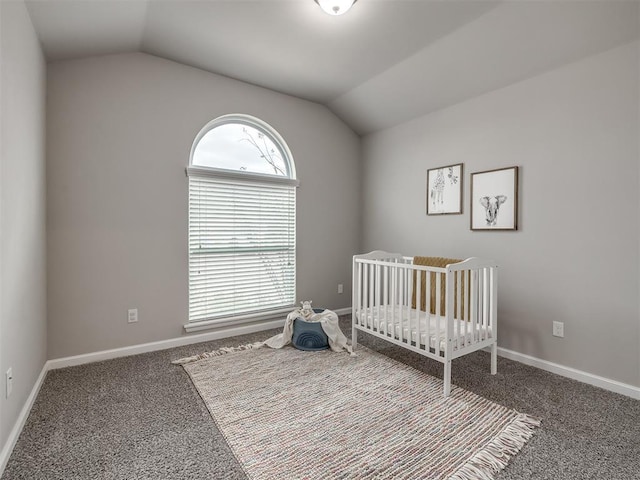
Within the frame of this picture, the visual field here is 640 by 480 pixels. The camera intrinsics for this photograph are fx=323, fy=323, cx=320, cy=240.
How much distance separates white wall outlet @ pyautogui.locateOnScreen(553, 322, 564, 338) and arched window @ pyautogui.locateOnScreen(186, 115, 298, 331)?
235 cm

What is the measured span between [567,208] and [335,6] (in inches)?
82.2

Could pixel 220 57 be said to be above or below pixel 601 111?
above

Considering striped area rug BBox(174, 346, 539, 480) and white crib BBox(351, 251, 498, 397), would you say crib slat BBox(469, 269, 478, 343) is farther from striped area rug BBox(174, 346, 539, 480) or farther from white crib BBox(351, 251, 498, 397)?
striped area rug BBox(174, 346, 539, 480)

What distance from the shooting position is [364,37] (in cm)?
245

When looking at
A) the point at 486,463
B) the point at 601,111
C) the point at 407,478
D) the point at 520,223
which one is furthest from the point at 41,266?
the point at 601,111

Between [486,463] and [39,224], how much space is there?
293 centimetres

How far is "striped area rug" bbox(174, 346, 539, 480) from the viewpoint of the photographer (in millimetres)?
1415

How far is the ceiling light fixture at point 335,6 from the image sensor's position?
199cm

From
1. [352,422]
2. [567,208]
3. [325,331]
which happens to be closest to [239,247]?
[325,331]

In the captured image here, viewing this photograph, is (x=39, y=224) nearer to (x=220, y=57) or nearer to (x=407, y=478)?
(x=220, y=57)

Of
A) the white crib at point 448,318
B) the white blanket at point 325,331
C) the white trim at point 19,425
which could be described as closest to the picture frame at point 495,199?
the white crib at point 448,318

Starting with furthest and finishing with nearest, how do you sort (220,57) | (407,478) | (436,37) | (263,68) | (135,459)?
(263,68), (220,57), (436,37), (135,459), (407,478)

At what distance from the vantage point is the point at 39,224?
85.5 inches

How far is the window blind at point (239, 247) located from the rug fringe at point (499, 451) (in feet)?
7.59
